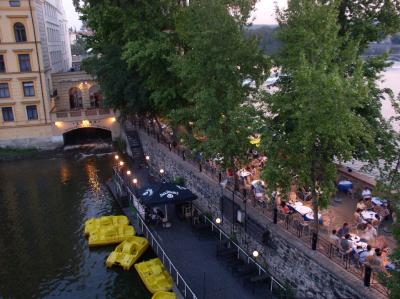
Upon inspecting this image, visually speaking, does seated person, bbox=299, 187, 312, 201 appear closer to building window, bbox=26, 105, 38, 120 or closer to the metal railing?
the metal railing

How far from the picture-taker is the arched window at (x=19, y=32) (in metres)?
42.9

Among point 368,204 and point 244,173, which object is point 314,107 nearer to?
point 368,204

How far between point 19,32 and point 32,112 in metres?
8.91

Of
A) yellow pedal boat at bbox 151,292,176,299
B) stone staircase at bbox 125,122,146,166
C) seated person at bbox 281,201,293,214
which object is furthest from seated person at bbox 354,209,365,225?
stone staircase at bbox 125,122,146,166

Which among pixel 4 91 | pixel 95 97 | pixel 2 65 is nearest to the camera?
pixel 2 65

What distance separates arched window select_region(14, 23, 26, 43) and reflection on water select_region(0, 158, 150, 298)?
1479 centimetres

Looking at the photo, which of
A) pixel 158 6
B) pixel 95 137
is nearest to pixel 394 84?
pixel 95 137

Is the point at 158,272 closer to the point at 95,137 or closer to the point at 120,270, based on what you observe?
the point at 120,270

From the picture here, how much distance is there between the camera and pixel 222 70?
19.4 metres

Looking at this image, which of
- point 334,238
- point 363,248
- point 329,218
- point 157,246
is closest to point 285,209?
point 329,218

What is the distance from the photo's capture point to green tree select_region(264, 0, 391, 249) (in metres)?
12.8

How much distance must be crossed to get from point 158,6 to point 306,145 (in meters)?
17.9

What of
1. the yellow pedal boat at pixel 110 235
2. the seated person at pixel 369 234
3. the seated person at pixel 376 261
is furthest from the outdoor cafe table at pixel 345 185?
the yellow pedal boat at pixel 110 235

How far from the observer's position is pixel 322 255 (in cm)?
1466
